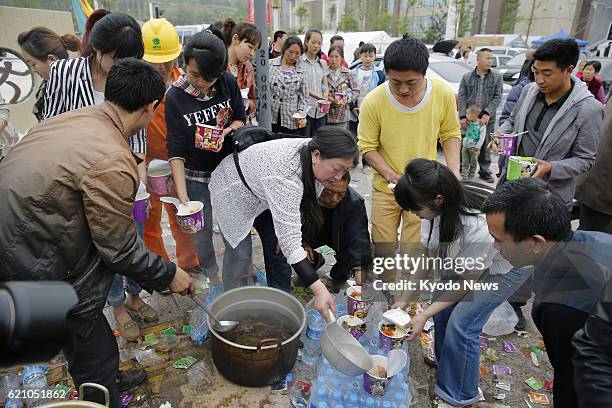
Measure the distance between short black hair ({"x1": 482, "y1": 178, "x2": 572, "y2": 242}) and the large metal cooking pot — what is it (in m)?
1.22

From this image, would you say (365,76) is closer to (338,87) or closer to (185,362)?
(338,87)

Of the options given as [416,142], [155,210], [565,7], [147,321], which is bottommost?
[147,321]

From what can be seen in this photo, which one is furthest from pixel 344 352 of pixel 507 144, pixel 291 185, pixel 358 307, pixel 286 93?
pixel 286 93

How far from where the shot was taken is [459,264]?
2125mm

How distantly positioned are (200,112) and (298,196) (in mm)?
1054

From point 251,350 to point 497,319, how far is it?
1.81 m

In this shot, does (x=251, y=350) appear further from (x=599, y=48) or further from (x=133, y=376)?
(x=599, y=48)

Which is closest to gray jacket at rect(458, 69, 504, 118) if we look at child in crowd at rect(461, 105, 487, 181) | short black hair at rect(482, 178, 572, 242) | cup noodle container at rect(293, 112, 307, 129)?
child in crowd at rect(461, 105, 487, 181)

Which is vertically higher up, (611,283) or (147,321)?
(611,283)

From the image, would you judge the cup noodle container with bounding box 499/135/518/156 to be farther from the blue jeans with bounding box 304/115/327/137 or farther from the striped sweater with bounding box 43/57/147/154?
the blue jeans with bounding box 304/115/327/137

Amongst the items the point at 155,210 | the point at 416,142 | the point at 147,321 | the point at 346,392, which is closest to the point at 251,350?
the point at 346,392

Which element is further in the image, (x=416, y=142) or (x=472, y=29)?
(x=472, y=29)

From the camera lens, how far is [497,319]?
2.85m

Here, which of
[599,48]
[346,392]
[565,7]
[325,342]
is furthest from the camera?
[565,7]
